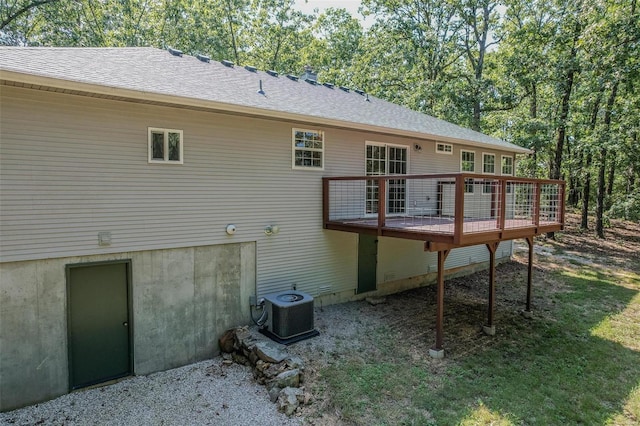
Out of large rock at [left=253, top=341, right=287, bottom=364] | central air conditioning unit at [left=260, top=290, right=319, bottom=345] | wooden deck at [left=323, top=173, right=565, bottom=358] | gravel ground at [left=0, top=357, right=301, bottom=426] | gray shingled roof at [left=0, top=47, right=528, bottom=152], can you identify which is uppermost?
gray shingled roof at [left=0, top=47, right=528, bottom=152]

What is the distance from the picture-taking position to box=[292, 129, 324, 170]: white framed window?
25.3ft

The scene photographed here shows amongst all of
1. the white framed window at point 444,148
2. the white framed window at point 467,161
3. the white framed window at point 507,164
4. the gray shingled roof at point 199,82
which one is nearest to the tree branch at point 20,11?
the gray shingled roof at point 199,82

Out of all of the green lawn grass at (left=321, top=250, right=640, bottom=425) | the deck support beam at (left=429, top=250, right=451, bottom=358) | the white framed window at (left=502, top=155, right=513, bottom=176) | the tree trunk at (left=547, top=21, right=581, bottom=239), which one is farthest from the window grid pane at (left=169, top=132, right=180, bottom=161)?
the tree trunk at (left=547, top=21, right=581, bottom=239)

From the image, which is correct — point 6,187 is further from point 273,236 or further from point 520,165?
point 520,165

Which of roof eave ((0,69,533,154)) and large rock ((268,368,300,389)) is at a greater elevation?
roof eave ((0,69,533,154))

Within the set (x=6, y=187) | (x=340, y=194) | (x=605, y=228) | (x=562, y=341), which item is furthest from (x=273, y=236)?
(x=605, y=228)

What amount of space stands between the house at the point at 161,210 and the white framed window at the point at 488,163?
12.3ft

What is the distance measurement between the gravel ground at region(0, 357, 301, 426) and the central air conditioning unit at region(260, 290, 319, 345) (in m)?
0.86

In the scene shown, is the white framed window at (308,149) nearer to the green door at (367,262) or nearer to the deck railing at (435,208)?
the deck railing at (435,208)

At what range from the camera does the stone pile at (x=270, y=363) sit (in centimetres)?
511

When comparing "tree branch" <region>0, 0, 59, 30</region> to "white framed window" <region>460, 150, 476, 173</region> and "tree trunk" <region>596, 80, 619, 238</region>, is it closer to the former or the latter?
"white framed window" <region>460, 150, 476, 173</region>

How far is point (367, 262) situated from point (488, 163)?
21.0ft

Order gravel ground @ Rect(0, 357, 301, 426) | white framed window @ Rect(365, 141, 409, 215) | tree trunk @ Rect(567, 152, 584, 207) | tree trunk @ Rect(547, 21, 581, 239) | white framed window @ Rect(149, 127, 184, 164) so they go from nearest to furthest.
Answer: gravel ground @ Rect(0, 357, 301, 426), white framed window @ Rect(149, 127, 184, 164), white framed window @ Rect(365, 141, 409, 215), tree trunk @ Rect(547, 21, 581, 239), tree trunk @ Rect(567, 152, 584, 207)

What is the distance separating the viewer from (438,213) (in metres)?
10.6
